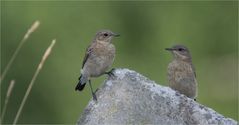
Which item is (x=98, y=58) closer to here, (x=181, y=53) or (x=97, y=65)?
(x=97, y=65)

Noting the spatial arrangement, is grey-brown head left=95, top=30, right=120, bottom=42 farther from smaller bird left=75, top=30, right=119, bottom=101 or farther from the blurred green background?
the blurred green background

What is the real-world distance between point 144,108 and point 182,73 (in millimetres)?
2467

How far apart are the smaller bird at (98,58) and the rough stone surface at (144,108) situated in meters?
1.37

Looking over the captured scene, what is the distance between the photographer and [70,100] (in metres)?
24.7

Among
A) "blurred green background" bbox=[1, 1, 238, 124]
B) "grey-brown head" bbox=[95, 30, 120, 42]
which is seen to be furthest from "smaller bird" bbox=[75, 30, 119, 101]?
"blurred green background" bbox=[1, 1, 238, 124]

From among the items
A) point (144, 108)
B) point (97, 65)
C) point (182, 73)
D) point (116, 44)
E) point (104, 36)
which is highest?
point (104, 36)

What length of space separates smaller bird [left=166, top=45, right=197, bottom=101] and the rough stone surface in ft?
6.46

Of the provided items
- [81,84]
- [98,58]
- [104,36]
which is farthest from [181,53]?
[81,84]

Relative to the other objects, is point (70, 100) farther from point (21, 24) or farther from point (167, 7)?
point (167, 7)

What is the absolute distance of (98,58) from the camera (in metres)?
12.1

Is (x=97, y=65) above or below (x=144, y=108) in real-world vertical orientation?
above

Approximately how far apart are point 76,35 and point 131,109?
1500cm

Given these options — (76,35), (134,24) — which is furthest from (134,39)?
(76,35)

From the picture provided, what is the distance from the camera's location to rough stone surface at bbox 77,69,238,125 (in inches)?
403
